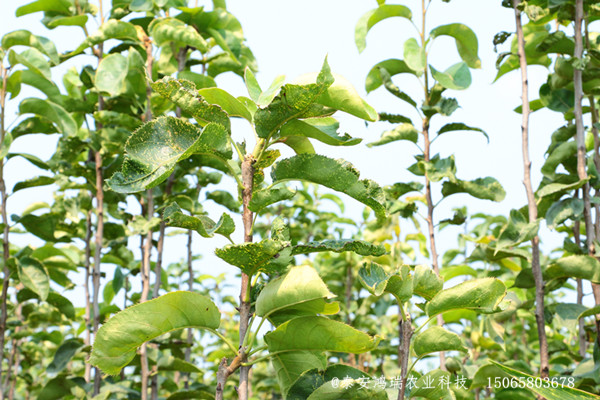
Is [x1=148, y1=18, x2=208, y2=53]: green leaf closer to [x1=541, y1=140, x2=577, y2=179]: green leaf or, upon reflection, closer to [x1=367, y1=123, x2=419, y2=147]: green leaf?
[x1=367, y1=123, x2=419, y2=147]: green leaf

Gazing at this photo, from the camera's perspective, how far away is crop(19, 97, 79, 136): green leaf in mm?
3172

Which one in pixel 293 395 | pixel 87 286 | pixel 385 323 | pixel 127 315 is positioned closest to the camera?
pixel 127 315

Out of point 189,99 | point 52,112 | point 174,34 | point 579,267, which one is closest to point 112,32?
point 174,34

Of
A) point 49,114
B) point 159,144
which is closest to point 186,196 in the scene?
point 49,114

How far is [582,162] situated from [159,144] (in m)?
2.07

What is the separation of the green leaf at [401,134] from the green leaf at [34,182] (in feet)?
6.68

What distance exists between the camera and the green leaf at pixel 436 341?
1.52m

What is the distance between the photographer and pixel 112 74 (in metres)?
3.04

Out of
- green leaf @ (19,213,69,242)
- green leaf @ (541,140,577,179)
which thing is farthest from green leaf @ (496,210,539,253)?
green leaf @ (19,213,69,242)

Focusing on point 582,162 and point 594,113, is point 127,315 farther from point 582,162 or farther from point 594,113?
point 594,113

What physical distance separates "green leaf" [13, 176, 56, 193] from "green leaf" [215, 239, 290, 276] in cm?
244

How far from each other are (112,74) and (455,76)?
1.84m

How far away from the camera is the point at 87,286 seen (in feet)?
12.0

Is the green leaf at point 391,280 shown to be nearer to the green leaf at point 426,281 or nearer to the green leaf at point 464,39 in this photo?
the green leaf at point 426,281
